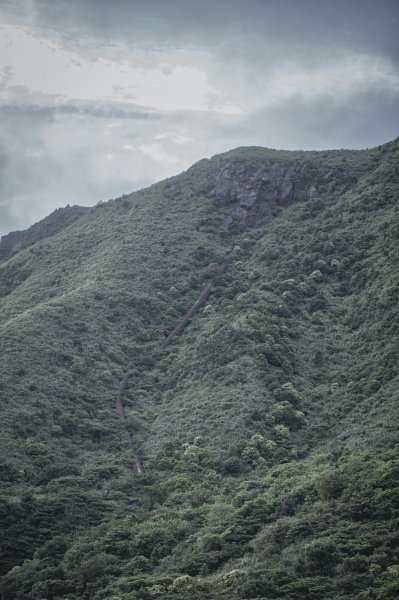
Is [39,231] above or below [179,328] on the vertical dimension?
above

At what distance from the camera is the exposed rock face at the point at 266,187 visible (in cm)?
Result: 9481

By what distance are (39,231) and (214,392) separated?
7314 cm

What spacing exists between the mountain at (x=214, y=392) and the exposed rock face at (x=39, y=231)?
13986 millimetres

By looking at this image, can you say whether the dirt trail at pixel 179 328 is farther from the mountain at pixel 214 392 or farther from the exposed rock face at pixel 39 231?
the exposed rock face at pixel 39 231

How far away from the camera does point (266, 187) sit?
96.9 metres

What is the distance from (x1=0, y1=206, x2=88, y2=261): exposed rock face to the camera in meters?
116

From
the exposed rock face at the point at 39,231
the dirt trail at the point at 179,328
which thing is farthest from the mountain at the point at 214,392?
the exposed rock face at the point at 39,231

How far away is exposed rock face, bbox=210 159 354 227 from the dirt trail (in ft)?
41.1

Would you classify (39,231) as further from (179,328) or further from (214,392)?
(214,392)

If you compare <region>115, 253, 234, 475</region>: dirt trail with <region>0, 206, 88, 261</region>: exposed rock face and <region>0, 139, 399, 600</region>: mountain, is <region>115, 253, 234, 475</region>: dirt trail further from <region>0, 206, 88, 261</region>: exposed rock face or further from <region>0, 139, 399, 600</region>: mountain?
<region>0, 206, 88, 261</region>: exposed rock face

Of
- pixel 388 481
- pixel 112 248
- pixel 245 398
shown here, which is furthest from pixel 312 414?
pixel 112 248

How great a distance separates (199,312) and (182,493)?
33158mm

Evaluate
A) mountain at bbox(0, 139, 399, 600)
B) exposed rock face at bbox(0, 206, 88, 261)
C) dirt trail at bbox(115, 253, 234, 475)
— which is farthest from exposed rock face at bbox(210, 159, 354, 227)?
exposed rock face at bbox(0, 206, 88, 261)

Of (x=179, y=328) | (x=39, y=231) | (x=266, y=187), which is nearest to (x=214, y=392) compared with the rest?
(x=179, y=328)
